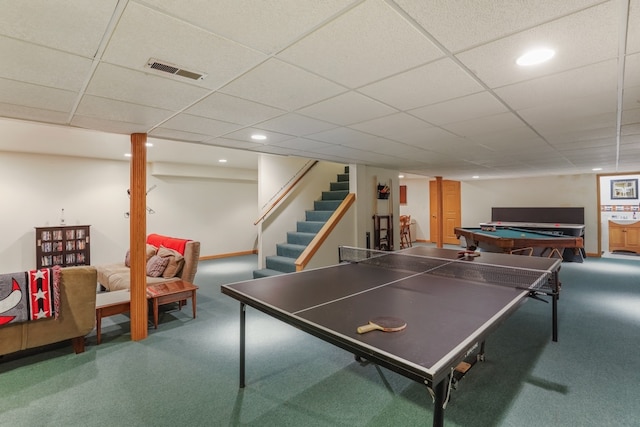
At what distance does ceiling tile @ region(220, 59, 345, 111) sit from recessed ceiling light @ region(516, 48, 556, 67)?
3.48 ft

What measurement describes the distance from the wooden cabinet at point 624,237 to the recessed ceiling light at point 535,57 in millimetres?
9383

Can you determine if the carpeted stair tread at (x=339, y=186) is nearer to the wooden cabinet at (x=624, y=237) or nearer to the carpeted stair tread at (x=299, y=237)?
the carpeted stair tread at (x=299, y=237)

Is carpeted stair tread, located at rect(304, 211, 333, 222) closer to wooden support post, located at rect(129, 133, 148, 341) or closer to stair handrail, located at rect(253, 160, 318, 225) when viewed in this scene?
stair handrail, located at rect(253, 160, 318, 225)

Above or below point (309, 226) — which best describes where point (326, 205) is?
above

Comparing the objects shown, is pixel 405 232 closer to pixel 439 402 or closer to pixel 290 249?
pixel 290 249

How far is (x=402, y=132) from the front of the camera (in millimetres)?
3326

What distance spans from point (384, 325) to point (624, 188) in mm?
11010

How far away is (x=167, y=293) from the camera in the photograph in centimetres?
362

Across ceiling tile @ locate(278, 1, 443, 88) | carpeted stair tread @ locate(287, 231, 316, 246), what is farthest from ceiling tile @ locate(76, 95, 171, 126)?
carpeted stair tread @ locate(287, 231, 316, 246)

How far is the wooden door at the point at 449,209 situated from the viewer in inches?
411

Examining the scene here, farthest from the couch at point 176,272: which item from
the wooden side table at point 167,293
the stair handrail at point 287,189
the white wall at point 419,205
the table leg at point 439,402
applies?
the white wall at point 419,205

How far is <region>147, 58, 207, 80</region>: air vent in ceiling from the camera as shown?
5.57 feet

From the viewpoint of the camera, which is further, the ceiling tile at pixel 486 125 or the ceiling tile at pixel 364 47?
the ceiling tile at pixel 486 125

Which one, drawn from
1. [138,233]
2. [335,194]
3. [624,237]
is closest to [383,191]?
[335,194]
